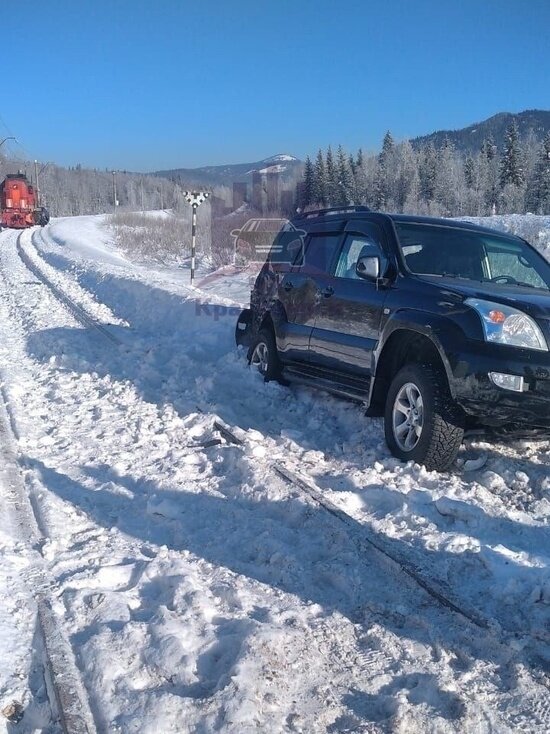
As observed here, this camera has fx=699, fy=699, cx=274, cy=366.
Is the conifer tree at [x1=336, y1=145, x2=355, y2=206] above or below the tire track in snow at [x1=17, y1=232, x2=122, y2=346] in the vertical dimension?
above

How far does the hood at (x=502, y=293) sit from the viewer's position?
4723mm

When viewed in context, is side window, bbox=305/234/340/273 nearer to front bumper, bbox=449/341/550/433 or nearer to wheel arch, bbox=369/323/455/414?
wheel arch, bbox=369/323/455/414

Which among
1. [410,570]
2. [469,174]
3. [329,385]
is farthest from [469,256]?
[469,174]

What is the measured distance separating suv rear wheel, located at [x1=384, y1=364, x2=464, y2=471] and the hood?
602 millimetres

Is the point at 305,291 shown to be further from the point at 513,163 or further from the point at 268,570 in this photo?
the point at 513,163

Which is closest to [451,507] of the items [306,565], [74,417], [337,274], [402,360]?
[306,565]

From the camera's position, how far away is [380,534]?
4031 millimetres

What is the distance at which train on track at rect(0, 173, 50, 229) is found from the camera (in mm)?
42656

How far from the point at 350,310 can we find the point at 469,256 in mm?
1112

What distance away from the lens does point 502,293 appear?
5.04 metres

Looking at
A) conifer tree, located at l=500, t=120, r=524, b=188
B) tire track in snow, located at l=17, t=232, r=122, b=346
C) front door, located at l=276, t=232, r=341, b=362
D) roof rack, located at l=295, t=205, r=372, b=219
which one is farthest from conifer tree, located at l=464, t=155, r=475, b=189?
front door, located at l=276, t=232, r=341, b=362

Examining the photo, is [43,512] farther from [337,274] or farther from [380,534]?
[337,274]

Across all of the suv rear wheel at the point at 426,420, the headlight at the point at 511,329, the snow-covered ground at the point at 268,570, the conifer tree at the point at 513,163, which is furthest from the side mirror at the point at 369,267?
the conifer tree at the point at 513,163

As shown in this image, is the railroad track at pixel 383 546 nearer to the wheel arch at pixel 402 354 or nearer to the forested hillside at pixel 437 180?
the wheel arch at pixel 402 354
